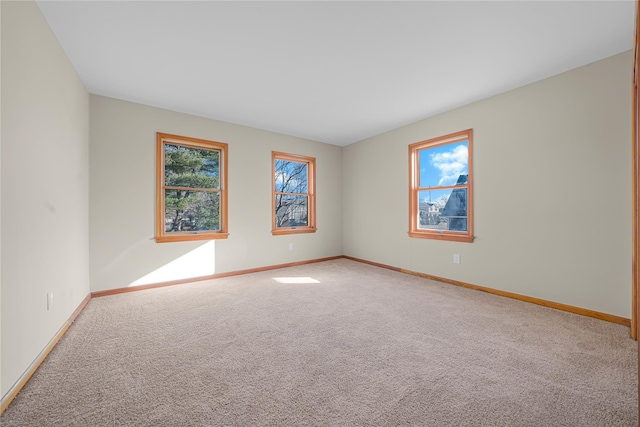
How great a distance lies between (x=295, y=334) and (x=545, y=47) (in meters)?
3.33

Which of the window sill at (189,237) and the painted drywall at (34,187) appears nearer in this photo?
the painted drywall at (34,187)

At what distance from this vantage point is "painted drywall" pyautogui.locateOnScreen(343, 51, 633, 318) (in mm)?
2469

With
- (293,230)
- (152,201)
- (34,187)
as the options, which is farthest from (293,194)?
(34,187)

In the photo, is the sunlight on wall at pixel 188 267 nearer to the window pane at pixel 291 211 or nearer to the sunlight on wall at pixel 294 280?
the sunlight on wall at pixel 294 280

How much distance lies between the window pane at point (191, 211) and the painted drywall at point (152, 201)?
0.22 metres

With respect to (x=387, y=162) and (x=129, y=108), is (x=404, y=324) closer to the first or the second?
(x=387, y=162)

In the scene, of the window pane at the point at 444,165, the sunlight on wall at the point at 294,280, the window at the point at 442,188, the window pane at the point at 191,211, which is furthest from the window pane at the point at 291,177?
the window pane at the point at 444,165

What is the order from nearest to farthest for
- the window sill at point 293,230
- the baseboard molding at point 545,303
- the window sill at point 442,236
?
the baseboard molding at point 545,303 → the window sill at point 442,236 → the window sill at point 293,230

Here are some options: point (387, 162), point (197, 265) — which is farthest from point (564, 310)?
point (197, 265)

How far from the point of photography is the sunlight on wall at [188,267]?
363cm

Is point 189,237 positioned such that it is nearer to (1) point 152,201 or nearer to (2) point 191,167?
(1) point 152,201

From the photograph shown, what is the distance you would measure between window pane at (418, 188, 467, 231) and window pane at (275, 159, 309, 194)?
220 centimetres

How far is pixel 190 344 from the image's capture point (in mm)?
2084

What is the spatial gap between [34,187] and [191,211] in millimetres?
2211
